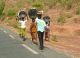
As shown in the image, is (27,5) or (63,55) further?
(27,5)

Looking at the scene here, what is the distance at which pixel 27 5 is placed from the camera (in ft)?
170

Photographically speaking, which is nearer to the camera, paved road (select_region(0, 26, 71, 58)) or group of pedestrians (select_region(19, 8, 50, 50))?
paved road (select_region(0, 26, 71, 58))

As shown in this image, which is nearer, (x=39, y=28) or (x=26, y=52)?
(x=26, y=52)

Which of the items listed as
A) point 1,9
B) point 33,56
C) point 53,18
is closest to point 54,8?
point 53,18

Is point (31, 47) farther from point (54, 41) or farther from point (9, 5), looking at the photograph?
point (9, 5)

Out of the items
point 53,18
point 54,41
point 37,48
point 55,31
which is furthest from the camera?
point 53,18

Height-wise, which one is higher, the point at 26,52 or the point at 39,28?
the point at 39,28

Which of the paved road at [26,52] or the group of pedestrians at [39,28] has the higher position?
the group of pedestrians at [39,28]

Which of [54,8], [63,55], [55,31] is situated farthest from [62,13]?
[63,55]

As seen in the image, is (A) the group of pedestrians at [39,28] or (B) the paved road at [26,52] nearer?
(B) the paved road at [26,52]

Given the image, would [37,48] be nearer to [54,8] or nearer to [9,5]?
[54,8]

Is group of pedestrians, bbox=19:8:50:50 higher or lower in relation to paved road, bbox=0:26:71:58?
higher

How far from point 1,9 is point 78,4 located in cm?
1565

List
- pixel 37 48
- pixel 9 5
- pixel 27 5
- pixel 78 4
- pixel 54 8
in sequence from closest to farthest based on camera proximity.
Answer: pixel 37 48
pixel 78 4
pixel 54 8
pixel 27 5
pixel 9 5
